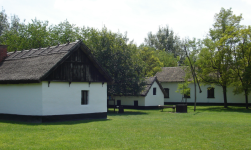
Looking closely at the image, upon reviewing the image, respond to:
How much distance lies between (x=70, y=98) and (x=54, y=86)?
5.85ft

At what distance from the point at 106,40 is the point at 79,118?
1353 cm

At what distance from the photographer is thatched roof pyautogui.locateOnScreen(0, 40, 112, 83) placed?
813 inches

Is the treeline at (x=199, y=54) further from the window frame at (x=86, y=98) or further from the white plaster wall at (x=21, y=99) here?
the white plaster wall at (x=21, y=99)

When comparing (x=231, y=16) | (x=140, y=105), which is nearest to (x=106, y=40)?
(x=140, y=105)

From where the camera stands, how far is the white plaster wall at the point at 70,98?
20.7 meters

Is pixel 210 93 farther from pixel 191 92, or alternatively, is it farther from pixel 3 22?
pixel 3 22

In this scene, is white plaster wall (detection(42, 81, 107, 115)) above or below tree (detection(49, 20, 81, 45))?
below

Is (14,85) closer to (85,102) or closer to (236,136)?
(85,102)

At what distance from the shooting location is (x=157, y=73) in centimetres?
5412

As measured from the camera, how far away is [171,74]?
52.3 m

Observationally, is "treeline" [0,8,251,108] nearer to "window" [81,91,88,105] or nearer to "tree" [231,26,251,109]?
"tree" [231,26,251,109]

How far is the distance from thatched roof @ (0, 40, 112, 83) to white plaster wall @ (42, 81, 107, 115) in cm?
108

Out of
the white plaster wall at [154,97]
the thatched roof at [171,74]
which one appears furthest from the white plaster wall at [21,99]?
A: the thatched roof at [171,74]

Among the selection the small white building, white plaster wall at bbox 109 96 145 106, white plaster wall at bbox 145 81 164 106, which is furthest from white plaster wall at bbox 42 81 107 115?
white plaster wall at bbox 145 81 164 106
